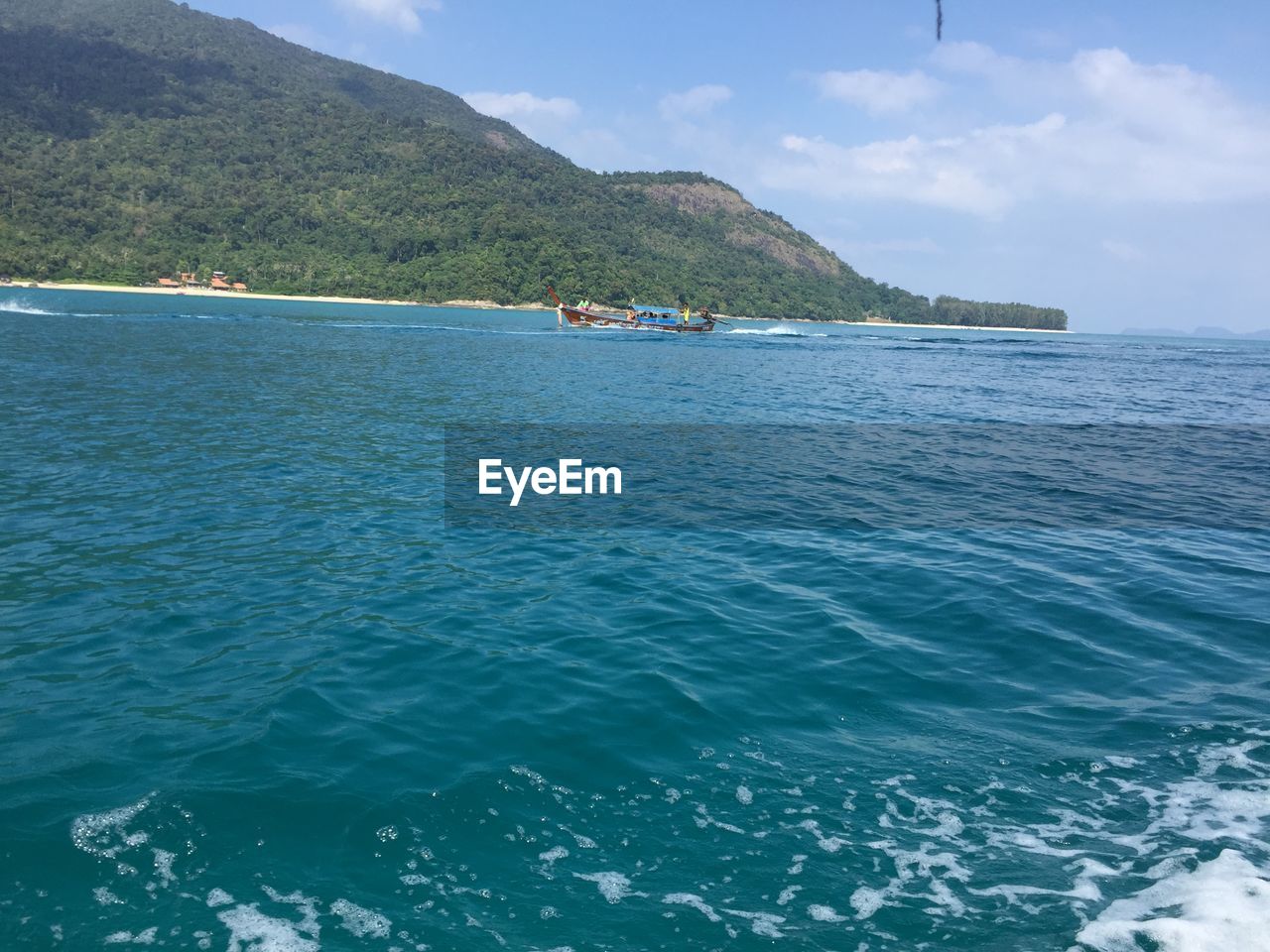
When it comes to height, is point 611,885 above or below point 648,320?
below

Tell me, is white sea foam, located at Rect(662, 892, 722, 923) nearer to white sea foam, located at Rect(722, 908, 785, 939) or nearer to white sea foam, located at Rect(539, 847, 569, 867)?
white sea foam, located at Rect(722, 908, 785, 939)

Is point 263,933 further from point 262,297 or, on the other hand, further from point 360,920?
point 262,297

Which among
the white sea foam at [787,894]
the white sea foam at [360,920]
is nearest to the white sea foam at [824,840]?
the white sea foam at [787,894]

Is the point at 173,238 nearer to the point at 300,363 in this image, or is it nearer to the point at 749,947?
the point at 300,363

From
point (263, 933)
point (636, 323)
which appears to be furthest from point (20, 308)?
point (263, 933)

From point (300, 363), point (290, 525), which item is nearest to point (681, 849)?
point (290, 525)

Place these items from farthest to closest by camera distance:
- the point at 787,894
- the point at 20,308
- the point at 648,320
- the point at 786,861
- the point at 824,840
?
the point at 648,320 → the point at 20,308 → the point at 824,840 → the point at 786,861 → the point at 787,894

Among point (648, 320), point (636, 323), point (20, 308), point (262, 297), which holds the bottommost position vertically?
point (20, 308)
